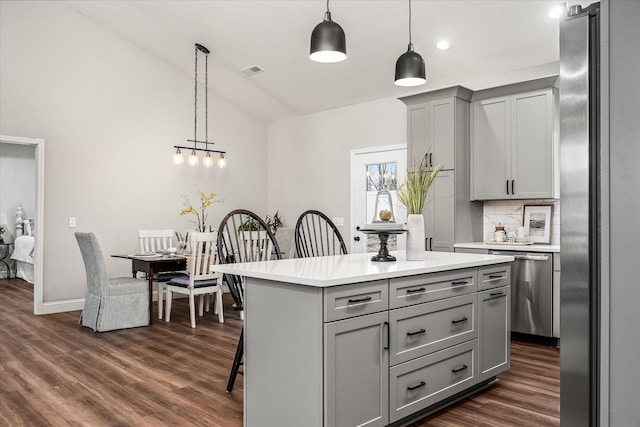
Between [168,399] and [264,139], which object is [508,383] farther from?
[264,139]

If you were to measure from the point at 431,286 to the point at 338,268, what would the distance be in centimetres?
57

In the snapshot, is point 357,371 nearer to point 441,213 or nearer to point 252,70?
point 441,213

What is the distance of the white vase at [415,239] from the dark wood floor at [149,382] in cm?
95

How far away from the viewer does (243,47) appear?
19.2 feet

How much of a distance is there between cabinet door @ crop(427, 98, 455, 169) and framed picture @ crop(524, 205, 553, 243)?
927 millimetres

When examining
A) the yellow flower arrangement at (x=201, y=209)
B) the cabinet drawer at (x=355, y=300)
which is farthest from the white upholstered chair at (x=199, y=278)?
the cabinet drawer at (x=355, y=300)

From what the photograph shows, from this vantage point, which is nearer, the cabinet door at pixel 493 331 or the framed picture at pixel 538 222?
the cabinet door at pixel 493 331

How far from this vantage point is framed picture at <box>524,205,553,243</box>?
16.1 ft

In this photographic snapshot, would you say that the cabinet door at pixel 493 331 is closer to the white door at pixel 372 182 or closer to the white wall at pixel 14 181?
the white door at pixel 372 182

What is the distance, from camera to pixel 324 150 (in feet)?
23.3

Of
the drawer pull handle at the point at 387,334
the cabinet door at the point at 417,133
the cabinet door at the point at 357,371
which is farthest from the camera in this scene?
the cabinet door at the point at 417,133

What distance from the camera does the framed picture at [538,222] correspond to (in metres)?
4.91

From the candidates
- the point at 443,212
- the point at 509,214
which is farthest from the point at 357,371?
the point at 509,214

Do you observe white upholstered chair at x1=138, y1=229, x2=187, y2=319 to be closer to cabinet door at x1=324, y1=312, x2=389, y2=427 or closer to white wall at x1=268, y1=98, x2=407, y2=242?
white wall at x1=268, y1=98, x2=407, y2=242
